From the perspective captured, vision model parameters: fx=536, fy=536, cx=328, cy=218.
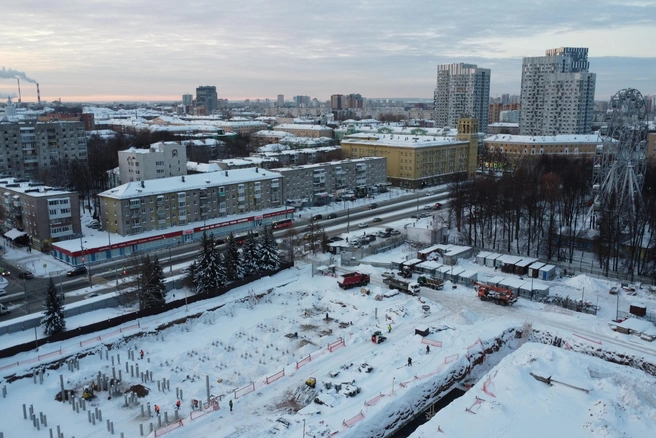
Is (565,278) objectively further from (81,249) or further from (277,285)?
(81,249)

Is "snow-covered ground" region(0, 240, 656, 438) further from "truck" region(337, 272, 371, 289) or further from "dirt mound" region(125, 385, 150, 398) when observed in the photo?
"truck" region(337, 272, 371, 289)

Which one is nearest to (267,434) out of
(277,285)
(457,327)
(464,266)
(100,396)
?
(100,396)

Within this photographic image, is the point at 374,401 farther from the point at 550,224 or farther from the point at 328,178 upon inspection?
the point at 328,178

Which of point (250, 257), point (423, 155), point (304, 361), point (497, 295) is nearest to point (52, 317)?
point (304, 361)

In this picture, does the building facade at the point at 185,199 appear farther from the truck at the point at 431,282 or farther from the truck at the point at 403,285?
the truck at the point at 431,282

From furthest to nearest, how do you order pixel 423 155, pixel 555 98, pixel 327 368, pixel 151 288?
1. pixel 555 98
2. pixel 423 155
3. pixel 151 288
4. pixel 327 368

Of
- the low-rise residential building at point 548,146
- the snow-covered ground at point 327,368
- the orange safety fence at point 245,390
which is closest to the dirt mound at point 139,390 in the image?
the snow-covered ground at point 327,368

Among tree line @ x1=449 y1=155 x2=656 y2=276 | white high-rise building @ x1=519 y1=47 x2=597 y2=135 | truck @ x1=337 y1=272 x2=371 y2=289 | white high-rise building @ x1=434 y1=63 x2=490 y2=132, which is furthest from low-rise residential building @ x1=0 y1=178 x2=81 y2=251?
white high-rise building @ x1=434 y1=63 x2=490 y2=132
